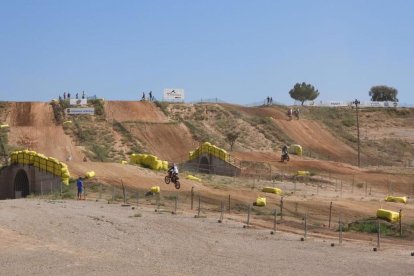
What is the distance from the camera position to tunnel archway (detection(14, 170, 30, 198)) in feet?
159

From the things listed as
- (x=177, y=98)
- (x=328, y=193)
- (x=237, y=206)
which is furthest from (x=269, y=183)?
(x=177, y=98)

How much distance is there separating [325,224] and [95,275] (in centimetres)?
1900

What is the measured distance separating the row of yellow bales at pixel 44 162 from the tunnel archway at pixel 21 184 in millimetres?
1089

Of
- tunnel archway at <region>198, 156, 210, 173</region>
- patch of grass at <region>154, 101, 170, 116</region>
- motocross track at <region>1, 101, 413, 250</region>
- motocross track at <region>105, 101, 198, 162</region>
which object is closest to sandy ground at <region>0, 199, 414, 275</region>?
motocross track at <region>1, 101, 413, 250</region>

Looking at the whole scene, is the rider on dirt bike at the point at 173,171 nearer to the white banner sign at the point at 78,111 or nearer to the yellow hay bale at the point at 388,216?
the yellow hay bale at the point at 388,216

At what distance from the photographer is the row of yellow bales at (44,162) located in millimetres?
44094

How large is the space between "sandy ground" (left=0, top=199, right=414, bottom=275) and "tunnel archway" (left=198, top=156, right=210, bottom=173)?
1256 inches

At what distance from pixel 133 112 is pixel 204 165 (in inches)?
1113

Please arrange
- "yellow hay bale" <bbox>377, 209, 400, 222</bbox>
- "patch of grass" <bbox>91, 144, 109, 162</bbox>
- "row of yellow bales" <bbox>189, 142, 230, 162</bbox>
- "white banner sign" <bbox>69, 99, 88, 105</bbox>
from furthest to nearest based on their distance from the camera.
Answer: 1. "white banner sign" <bbox>69, 99, 88, 105</bbox>
2. "patch of grass" <bbox>91, 144, 109, 162</bbox>
3. "row of yellow bales" <bbox>189, 142, 230, 162</bbox>
4. "yellow hay bale" <bbox>377, 209, 400, 222</bbox>

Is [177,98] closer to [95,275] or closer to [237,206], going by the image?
[237,206]

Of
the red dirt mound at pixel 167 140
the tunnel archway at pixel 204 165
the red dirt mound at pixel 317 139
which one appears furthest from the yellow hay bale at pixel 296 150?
the tunnel archway at pixel 204 165

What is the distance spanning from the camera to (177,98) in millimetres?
103000

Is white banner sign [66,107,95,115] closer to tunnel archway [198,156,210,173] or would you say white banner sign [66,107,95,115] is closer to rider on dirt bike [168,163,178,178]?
tunnel archway [198,156,210,173]

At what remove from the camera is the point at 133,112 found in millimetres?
91000
